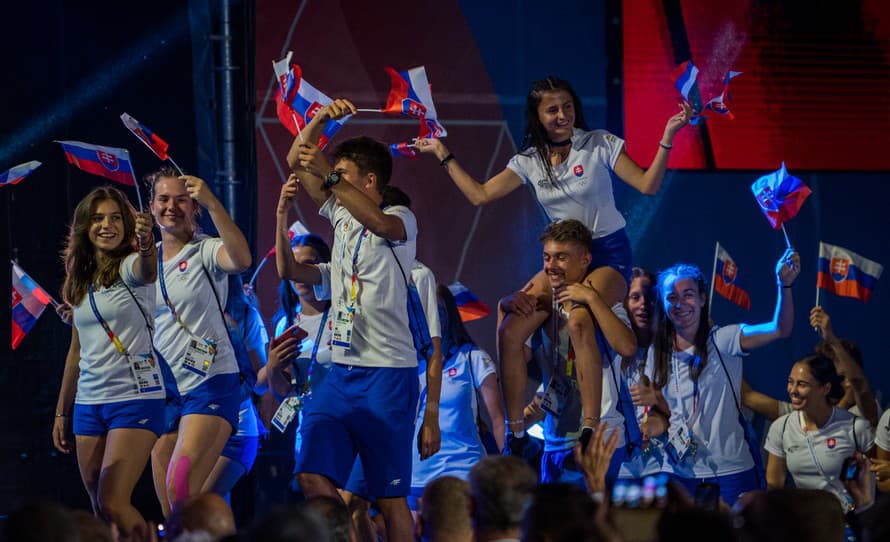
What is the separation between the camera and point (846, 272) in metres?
6.75

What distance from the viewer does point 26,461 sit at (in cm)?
678

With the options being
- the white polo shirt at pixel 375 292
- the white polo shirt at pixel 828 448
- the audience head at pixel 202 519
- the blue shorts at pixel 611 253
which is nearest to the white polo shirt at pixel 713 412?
the white polo shirt at pixel 828 448

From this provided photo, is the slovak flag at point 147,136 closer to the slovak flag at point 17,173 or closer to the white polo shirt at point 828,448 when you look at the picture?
the slovak flag at point 17,173

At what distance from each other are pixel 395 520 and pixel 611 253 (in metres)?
1.67

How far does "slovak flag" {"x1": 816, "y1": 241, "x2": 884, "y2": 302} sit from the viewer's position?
21.9 ft

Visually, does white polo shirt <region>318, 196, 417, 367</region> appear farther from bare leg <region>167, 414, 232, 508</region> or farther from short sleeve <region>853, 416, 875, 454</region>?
short sleeve <region>853, 416, 875, 454</region>

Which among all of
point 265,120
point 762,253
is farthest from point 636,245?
point 265,120

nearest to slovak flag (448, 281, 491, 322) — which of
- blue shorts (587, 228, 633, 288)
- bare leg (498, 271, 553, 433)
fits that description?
bare leg (498, 271, 553, 433)

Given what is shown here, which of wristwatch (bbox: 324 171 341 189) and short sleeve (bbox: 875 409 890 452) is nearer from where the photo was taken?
wristwatch (bbox: 324 171 341 189)

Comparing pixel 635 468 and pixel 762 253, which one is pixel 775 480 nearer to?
pixel 635 468

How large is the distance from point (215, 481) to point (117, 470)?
1.02 m

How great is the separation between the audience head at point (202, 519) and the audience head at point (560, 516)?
0.85 m

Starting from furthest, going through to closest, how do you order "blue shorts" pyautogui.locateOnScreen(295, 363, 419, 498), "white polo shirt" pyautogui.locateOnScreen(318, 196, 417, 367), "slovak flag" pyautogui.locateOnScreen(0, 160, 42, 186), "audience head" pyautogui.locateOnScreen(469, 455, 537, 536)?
"slovak flag" pyautogui.locateOnScreen(0, 160, 42, 186) < "white polo shirt" pyautogui.locateOnScreen(318, 196, 417, 367) < "blue shorts" pyautogui.locateOnScreen(295, 363, 419, 498) < "audience head" pyautogui.locateOnScreen(469, 455, 537, 536)

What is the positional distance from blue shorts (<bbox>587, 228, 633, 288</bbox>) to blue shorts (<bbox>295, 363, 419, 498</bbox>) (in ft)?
4.10
